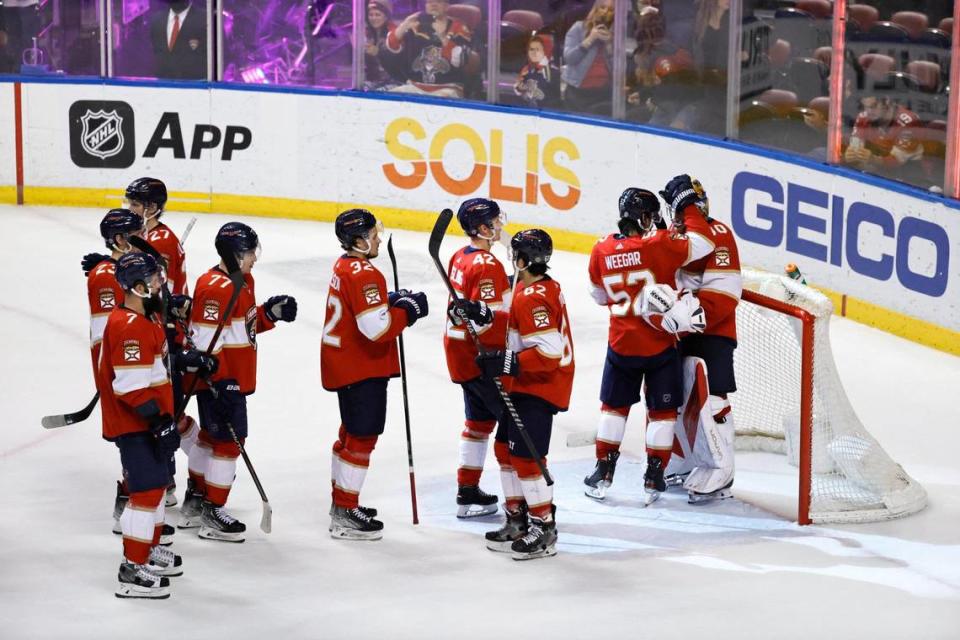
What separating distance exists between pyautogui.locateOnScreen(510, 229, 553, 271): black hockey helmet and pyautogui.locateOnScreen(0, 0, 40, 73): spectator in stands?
8159 millimetres

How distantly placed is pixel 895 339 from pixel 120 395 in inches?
210

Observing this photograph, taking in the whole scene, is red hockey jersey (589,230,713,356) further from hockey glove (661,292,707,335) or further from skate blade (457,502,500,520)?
skate blade (457,502,500,520)

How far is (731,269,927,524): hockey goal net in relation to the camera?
21.2 ft

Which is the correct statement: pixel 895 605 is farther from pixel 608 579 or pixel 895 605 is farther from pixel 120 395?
pixel 120 395

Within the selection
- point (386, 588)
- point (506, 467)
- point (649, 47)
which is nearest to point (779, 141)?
point (649, 47)

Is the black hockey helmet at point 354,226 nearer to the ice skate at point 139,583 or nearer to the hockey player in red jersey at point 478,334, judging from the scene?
the hockey player in red jersey at point 478,334

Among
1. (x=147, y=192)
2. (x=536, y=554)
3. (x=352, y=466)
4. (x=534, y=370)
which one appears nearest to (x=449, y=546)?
(x=536, y=554)

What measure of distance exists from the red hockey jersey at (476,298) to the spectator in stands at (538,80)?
17.9 ft

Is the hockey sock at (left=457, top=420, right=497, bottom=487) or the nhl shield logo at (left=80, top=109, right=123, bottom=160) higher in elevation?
the nhl shield logo at (left=80, top=109, right=123, bottom=160)

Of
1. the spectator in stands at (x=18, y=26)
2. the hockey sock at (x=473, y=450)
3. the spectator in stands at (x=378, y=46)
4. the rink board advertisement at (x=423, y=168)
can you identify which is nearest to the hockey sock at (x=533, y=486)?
the hockey sock at (x=473, y=450)

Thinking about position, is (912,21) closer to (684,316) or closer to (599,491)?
(684,316)

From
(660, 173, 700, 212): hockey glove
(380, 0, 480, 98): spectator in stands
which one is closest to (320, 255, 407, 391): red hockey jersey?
(660, 173, 700, 212): hockey glove

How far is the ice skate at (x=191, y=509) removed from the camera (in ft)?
21.4

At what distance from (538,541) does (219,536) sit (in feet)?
4.06
